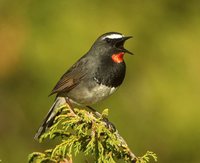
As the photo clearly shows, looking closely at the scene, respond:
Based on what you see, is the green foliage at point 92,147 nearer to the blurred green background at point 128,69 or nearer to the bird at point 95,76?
the bird at point 95,76

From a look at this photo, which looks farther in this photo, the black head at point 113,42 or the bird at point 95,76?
the black head at point 113,42

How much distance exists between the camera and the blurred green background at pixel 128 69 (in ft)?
25.3

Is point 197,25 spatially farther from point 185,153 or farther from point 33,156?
point 33,156

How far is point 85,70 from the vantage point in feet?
19.6

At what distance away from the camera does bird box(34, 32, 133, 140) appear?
5.75 metres

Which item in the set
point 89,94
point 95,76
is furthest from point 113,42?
point 89,94

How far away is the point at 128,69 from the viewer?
8.16 metres

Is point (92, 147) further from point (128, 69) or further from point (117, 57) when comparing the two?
point (128, 69)

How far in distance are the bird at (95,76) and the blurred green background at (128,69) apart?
153 cm

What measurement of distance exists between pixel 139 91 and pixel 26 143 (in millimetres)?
1498

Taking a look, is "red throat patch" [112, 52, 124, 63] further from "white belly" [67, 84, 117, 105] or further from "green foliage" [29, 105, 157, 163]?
"green foliage" [29, 105, 157, 163]

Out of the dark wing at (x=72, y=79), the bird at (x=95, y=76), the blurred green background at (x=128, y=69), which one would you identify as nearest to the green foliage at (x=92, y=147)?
the bird at (x=95, y=76)

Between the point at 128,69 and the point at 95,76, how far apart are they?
92.6 inches

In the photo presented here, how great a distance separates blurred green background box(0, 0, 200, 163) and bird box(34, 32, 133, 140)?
5.03 feet
